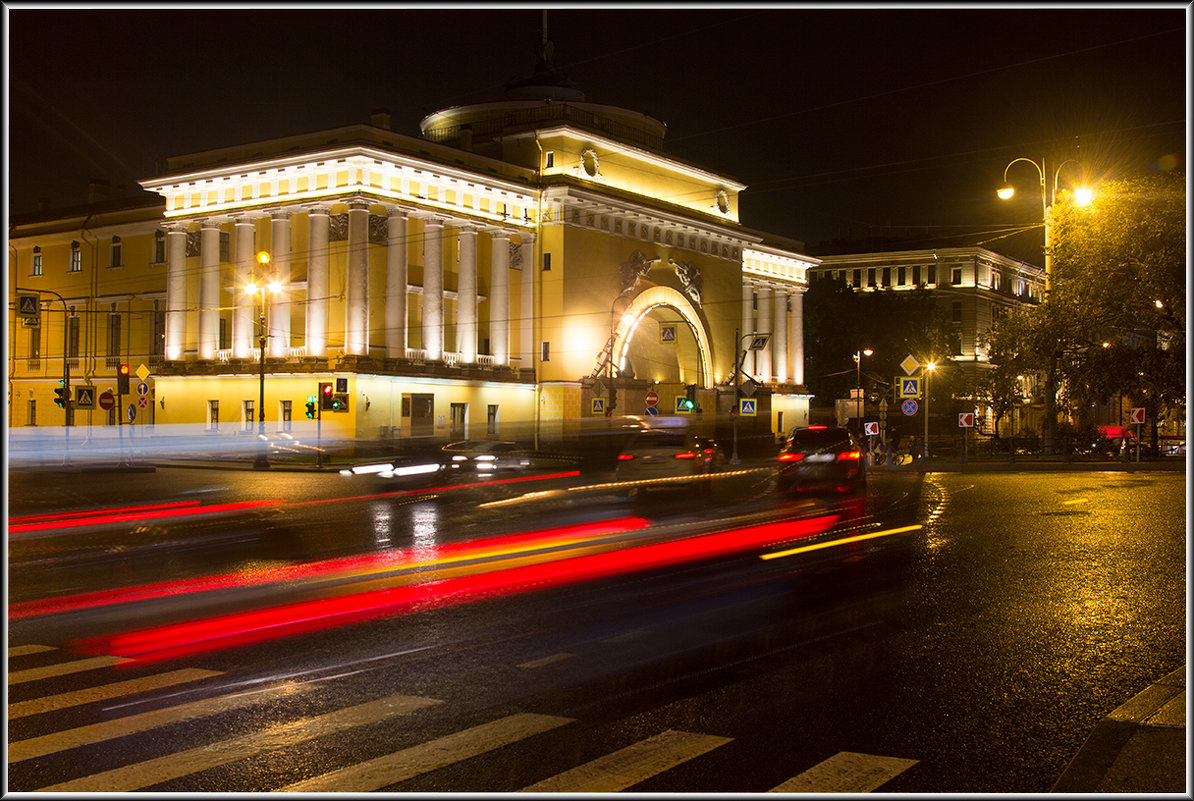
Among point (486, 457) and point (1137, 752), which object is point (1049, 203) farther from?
point (1137, 752)

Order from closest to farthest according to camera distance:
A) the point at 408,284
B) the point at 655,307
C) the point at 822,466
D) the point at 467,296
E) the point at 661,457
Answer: the point at 822,466 → the point at 661,457 → the point at 408,284 → the point at 467,296 → the point at 655,307

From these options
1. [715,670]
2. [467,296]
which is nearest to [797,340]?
[467,296]

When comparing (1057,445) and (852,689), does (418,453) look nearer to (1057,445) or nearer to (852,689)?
(852,689)

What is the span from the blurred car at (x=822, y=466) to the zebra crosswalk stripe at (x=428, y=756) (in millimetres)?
18091

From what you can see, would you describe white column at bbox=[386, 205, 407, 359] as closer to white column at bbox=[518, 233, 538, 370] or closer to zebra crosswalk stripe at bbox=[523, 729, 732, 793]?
white column at bbox=[518, 233, 538, 370]

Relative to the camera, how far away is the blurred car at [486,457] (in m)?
32.2

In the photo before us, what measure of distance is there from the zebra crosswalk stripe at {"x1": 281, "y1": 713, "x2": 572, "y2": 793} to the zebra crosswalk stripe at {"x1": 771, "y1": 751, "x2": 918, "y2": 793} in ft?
5.47

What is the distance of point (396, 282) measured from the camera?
157 ft

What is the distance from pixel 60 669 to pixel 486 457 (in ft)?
80.2

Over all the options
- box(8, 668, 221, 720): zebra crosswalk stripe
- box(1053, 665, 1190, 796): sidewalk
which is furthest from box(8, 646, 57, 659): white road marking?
box(1053, 665, 1190, 796): sidewalk

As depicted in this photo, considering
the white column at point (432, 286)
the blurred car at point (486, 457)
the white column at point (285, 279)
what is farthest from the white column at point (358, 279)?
the blurred car at point (486, 457)

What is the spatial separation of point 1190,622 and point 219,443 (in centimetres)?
4339

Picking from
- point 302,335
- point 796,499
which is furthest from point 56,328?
point 796,499

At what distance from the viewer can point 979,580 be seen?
11.9 meters
